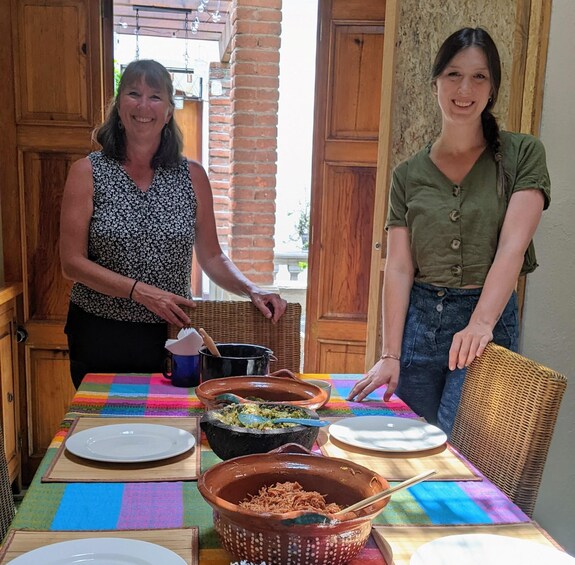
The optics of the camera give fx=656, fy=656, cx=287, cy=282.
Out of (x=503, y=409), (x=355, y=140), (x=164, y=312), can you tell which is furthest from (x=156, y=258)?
(x=355, y=140)

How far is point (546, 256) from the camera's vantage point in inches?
90.7

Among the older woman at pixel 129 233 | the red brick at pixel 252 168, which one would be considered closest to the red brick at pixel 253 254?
the red brick at pixel 252 168

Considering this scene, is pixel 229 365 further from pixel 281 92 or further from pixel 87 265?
pixel 281 92

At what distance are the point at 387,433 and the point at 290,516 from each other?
56cm

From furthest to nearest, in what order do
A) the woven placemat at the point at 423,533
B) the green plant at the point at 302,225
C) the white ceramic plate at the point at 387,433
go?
the green plant at the point at 302,225
the white ceramic plate at the point at 387,433
the woven placemat at the point at 423,533

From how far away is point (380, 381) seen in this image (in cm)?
158

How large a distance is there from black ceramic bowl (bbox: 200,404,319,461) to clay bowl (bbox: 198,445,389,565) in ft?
0.35

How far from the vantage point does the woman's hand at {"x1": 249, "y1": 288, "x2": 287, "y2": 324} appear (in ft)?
6.42

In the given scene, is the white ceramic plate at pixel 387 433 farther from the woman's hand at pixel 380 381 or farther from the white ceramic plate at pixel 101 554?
the white ceramic plate at pixel 101 554

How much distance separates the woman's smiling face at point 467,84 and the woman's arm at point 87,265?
882mm

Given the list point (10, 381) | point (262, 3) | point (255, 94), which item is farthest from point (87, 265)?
point (262, 3)

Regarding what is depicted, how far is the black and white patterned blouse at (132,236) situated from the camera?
1.93m

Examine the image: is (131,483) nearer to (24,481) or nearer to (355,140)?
(24,481)

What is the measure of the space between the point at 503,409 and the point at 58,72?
240 centimetres
